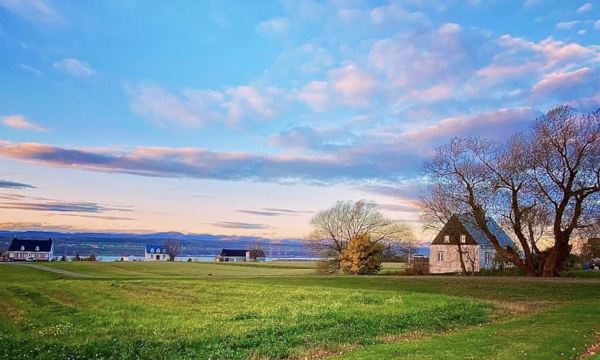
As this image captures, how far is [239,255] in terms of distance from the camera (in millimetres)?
174000

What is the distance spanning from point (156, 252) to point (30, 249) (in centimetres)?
4250

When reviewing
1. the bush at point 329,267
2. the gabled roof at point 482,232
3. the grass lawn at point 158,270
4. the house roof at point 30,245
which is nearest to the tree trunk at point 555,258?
the gabled roof at point 482,232

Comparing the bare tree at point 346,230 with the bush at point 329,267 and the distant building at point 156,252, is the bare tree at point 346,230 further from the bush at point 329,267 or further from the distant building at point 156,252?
the distant building at point 156,252

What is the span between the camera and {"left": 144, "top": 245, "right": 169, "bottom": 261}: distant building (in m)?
168

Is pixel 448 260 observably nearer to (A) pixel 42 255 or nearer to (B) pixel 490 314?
(B) pixel 490 314

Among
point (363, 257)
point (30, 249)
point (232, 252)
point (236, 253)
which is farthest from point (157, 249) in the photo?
point (363, 257)

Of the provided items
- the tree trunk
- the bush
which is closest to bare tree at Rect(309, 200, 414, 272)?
the bush

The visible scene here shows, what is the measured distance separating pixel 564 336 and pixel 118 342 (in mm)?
13137

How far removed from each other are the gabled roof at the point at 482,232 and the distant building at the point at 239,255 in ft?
345

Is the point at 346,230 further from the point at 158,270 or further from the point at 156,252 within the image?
the point at 156,252

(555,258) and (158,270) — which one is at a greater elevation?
(555,258)

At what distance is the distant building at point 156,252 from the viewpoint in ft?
550

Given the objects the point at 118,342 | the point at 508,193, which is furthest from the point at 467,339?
the point at 508,193

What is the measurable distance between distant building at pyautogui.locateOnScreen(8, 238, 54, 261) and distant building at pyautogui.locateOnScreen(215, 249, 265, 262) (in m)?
51.8
